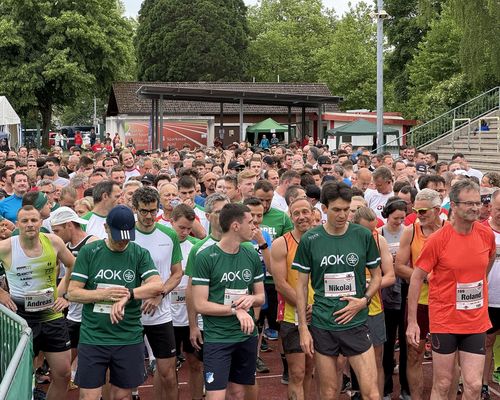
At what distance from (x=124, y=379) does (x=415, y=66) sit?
161ft

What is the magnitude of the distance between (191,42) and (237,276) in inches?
2810

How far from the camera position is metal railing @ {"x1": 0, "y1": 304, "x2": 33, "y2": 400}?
5.30 metres

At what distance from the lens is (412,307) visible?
6.98m

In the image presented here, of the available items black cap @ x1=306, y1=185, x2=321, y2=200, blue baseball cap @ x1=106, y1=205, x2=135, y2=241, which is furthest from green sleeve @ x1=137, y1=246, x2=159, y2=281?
black cap @ x1=306, y1=185, x2=321, y2=200

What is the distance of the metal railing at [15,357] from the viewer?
5305mm

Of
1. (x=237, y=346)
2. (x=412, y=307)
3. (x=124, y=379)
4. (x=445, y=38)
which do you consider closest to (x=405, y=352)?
(x=412, y=307)

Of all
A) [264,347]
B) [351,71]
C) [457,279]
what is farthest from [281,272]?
[351,71]

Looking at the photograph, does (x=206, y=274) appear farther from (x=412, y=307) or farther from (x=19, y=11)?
(x=19, y=11)

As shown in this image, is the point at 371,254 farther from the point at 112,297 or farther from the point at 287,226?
the point at 287,226

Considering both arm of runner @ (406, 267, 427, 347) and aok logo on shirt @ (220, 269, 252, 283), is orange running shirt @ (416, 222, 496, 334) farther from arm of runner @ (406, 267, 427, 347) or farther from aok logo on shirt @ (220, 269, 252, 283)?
aok logo on shirt @ (220, 269, 252, 283)

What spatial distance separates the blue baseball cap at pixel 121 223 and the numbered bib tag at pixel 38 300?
4.44 ft

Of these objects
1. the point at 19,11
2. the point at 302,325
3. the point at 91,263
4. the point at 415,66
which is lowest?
the point at 302,325

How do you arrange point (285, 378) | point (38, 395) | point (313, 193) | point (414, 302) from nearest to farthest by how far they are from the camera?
1. point (414, 302)
2. point (38, 395)
3. point (285, 378)
4. point (313, 193)

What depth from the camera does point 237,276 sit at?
6.66m
